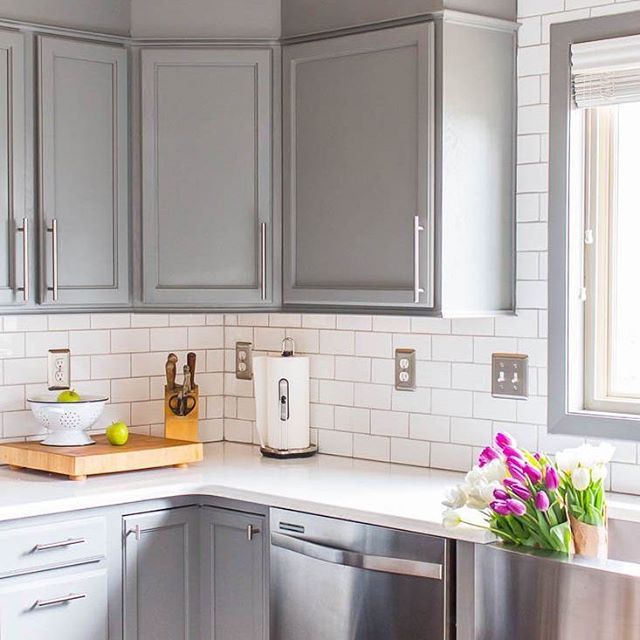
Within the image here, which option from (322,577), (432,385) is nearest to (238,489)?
(322,577)

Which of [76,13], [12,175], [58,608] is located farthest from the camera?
[76,13]

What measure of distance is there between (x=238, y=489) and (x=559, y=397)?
94 centimetres

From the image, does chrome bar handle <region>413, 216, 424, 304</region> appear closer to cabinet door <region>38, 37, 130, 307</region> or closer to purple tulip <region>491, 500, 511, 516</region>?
purple tulip <region>491, 500, 511, 516</region>

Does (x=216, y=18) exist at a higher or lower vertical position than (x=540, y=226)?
higher

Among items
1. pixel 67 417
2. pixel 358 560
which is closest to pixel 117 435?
pixel 67 417

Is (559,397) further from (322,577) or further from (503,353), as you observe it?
(322,577)

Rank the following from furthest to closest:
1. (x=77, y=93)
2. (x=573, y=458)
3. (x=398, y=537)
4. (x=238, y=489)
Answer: (x=77, y=93) < (x=238, y=489) < (x=398, y=537) < (x=573, y=458)

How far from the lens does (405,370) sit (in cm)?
362

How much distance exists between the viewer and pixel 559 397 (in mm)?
3242

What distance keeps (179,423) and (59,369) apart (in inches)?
17.3

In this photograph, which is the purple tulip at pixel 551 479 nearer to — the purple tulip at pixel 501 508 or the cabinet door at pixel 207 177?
the purple tulip at pixel 501 508

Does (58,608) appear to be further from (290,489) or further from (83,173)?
(83,173)

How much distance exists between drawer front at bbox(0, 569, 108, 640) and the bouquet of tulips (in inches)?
41.4

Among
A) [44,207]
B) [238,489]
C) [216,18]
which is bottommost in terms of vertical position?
[238,489]
